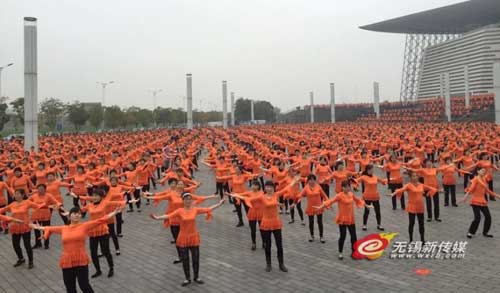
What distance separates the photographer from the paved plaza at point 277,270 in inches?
264

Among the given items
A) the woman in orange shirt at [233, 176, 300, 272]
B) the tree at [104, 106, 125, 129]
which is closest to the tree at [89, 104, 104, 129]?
the tree at [104, 106, 125, 129]

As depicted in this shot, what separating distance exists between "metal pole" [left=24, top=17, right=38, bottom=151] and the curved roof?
280 ft

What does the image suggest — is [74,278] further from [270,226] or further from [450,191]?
[450,191]

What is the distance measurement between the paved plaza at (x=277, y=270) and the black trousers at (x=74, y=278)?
884 mm

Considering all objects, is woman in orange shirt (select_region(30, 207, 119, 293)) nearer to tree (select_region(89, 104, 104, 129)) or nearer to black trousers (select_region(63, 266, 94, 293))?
black trousers (select_region(63, 266, 94, 293))

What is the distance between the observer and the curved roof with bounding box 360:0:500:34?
8831 centimetres

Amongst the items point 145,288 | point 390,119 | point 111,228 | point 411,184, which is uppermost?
point 390,119

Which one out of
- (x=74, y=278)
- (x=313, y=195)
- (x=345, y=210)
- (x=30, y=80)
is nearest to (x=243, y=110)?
(x=30, y=80)

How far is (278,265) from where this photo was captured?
771 cm

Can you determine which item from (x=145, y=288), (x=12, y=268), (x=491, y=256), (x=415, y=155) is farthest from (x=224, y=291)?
(x=415, y=155)

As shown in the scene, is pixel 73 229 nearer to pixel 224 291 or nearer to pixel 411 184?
pixel 224 291

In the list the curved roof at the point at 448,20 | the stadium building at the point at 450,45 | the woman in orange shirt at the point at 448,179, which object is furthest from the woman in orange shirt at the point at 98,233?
the curved roof at the point at 448,20

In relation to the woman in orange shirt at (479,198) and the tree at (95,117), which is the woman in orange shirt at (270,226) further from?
the tree at (95,117)

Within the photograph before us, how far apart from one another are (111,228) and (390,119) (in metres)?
53.0
